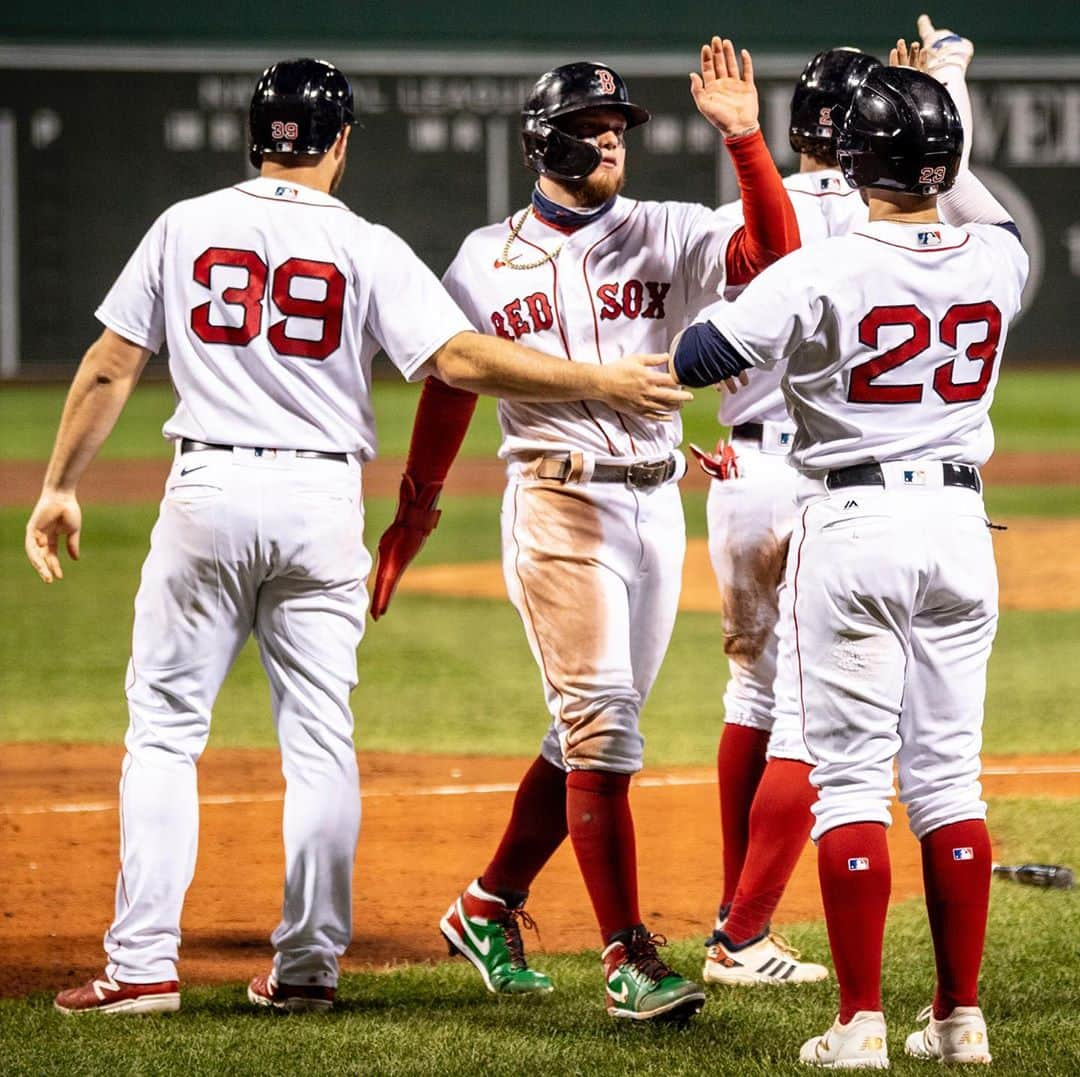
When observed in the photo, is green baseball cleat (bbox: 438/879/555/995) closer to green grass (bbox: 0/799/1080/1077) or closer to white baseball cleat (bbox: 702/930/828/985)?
green grass (bbox: 0/799/1080/1077)

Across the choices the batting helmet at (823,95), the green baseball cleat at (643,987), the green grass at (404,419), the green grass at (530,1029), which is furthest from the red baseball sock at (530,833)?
the green grass at (404,419)

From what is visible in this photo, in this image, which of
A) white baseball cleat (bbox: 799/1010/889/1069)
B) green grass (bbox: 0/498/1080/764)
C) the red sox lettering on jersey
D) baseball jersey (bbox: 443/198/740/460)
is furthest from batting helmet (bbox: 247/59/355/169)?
green grass (bbox: 0/498/1080/764)

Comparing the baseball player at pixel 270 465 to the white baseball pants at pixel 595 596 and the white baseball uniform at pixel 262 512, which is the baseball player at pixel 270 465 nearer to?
the white baseball uniform at pixel 262 512

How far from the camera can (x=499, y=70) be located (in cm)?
2095

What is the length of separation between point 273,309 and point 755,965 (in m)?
1.65

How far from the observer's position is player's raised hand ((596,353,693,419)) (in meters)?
3.28

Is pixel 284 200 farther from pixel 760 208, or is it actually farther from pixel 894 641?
pixel 894 641

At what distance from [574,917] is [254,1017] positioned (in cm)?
109

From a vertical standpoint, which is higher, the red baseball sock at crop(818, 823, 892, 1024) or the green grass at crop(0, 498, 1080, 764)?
the red baseball sock at crop(818, 823, 892, 1024)

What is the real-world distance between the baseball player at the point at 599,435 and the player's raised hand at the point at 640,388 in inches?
9.3

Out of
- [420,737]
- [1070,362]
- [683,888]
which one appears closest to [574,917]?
[683,888]

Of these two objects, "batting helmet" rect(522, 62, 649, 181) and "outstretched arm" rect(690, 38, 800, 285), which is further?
"batting helmet" rect(522, 62, 649, 181)

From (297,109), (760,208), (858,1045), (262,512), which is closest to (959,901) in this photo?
(858,1045)

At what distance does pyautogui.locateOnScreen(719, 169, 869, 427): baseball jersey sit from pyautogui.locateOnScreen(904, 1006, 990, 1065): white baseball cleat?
1436 millimetres
